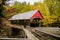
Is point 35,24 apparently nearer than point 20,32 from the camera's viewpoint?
No

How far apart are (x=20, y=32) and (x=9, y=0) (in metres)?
16.3

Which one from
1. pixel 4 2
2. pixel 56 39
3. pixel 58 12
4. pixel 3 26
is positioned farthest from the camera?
pixel 58 12

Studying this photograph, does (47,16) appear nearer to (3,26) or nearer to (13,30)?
(13,30)

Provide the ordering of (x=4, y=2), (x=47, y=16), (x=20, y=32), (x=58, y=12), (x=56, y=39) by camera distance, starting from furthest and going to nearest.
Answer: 1. (x=47, y=16)
2. (x=58, y=12)
3. (x=20, y=32)
4. (x=4, y=2)
5. (x=56, y=39)

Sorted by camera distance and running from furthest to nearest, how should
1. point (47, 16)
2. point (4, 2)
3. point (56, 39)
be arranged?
point (47, 16)
point (4, 2)
point (56, 39)

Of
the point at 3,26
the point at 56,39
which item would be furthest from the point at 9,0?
the point at 56,39

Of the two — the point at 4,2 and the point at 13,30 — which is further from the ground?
the point at 4,2

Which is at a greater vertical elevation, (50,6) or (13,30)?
(50,6)

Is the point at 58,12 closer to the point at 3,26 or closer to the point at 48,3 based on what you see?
the point at 48,3

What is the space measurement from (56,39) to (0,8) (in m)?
8.87

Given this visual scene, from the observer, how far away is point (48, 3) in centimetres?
5591

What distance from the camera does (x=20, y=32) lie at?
35531mm

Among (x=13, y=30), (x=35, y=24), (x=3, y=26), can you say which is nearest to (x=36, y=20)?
(x=35, y=24)

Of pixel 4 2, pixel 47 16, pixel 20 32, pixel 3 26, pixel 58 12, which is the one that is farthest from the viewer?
pixel 47 16
